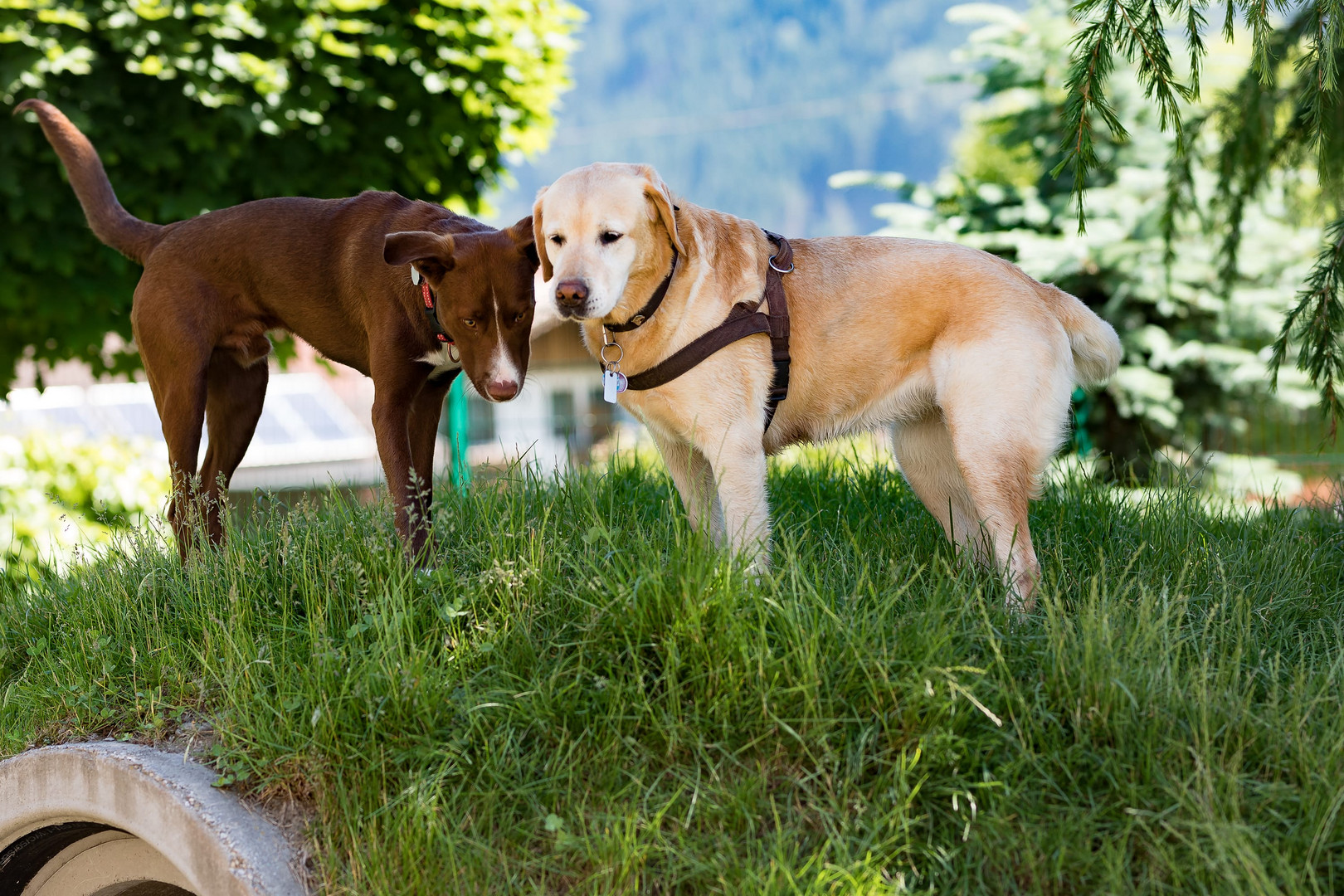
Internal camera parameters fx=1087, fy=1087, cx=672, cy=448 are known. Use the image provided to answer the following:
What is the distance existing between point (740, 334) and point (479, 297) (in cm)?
96

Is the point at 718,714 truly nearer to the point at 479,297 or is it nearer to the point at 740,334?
the point at 740,334

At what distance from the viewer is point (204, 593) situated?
3.86 meters

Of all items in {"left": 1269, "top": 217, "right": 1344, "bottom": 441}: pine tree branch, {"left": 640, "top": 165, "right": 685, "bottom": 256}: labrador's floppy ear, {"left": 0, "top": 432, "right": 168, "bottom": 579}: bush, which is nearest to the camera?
{"left": 640, "top": 165, "right": 685, "bottom": 256}: labrador's floppy ear

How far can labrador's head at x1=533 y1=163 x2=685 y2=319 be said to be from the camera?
3.72m

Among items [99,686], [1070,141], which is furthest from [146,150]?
[1070,141]

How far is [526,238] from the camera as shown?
13.5 ft

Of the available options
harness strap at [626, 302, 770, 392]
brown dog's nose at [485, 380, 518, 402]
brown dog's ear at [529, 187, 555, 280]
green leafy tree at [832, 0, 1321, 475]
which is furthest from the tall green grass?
green leafy tree at [832, 0, 1321, 475]

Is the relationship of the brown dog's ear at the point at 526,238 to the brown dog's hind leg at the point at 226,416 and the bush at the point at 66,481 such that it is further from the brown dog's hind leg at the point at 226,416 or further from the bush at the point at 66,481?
the bush at the point at 66,481

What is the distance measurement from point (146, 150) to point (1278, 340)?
7.33 meters

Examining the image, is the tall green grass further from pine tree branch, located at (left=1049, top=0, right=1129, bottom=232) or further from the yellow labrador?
pine tree branch, located at (left=1049, top=0, right=1129, bottom=232)

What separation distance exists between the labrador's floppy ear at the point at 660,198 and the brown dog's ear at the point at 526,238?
0.48 m

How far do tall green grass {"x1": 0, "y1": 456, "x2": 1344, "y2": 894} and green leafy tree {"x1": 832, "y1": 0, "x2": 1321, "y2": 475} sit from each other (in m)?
6.22

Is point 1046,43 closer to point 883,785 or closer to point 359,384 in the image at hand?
point 883,785

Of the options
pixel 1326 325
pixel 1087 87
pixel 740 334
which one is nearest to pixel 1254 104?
pixel 1326 325
